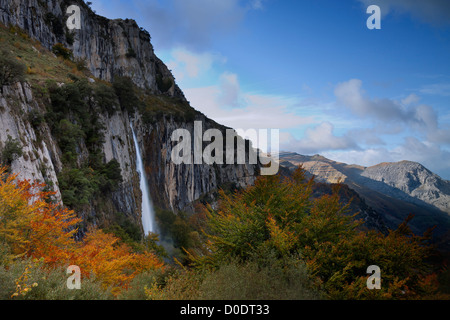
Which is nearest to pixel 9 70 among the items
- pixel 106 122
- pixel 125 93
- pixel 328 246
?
pixel 106 122

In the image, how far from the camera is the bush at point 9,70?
16000 millimetres

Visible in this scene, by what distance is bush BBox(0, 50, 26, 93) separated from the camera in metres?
16.0

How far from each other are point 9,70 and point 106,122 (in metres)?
15.3

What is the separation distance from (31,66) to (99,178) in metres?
13.2

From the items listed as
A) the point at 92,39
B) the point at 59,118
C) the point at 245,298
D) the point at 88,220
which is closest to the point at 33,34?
the point at 92,39

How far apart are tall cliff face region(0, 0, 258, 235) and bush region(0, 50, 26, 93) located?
48 centimetres

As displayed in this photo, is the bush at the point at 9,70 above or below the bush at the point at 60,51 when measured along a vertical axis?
below

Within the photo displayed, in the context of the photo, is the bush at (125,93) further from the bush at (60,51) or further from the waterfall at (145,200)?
the bush at (60,51)

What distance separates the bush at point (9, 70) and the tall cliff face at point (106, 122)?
48 cm

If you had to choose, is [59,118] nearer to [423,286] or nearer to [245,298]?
[245,298]
